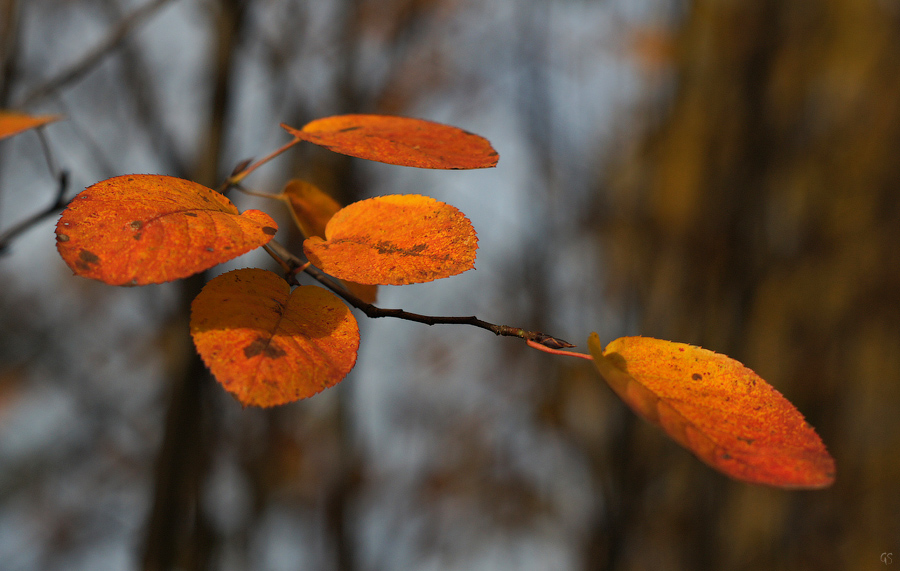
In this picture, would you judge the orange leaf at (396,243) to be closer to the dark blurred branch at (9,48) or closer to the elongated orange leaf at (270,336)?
the elongated orange leaf at (270,336)

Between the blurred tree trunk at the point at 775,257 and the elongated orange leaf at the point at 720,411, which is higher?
the elongated orange leaf at the point at 720,411

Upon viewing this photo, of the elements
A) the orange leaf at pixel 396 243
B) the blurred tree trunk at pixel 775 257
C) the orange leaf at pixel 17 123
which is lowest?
the blurred tree trunk at pixel 775 257

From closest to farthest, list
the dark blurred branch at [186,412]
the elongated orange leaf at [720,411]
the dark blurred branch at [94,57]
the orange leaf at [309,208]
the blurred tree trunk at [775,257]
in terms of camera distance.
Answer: the elongated orange leaf at [720,411]
the orange leaf at [309,208]
the dark blurred branch at [94,57]
the dark blurred branch at [186,412]
the blurred tree trunk at [775,257]

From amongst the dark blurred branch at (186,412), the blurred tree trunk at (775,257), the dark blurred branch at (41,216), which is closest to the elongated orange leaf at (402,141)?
the dark blurred branch at (41,216)

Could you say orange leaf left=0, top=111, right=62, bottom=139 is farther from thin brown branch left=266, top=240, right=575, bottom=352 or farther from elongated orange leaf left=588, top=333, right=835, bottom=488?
elongated orange leaf left=588, top=333, right=835, bottom=488

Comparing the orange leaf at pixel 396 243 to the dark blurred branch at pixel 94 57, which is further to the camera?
the dark blurred branch at pixel 94 57

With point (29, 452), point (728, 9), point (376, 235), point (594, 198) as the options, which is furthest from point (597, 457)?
point (29, 452)
